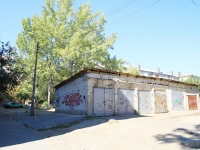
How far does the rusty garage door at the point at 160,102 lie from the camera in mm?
21386

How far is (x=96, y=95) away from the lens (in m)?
16.6

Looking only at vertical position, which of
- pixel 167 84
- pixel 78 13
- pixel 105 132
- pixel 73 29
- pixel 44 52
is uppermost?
pixel 78 13

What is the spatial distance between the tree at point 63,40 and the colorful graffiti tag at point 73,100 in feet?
28.6

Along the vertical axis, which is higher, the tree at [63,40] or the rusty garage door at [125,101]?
the tree at [63,40]

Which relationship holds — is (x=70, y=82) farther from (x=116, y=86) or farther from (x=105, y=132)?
(x=105, y=132)

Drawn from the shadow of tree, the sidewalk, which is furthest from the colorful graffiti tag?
the shadow of tree

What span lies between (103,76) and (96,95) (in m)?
2.11

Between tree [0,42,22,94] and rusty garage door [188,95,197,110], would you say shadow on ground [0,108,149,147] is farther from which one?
rusty garage door [188,95,197,110]

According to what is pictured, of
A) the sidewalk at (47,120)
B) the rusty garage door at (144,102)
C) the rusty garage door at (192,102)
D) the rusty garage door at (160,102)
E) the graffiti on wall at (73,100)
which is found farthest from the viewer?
the rusty garage door at (192,102)

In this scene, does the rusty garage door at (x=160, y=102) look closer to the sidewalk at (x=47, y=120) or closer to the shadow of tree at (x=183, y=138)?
the sidewalk at (x=47, y=120)

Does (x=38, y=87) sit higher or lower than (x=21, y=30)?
lower

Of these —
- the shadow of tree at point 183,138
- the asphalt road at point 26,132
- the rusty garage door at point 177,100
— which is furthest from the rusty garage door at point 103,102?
the rusty garage door at point 177,100

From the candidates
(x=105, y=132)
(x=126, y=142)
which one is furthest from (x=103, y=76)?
(x=126, y=142)

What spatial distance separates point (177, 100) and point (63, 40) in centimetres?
2034
